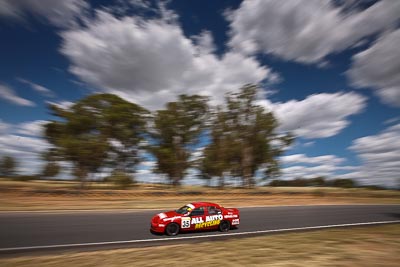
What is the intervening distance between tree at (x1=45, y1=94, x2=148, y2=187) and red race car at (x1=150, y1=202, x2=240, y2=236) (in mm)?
22081

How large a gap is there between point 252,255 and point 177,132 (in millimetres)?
34908

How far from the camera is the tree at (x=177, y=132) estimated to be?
40781 millimetres

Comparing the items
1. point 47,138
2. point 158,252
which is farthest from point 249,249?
point 47,138

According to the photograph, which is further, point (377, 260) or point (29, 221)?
point (29, 221)

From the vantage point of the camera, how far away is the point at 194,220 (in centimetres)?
1127

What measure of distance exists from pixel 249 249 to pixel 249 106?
40.7 m

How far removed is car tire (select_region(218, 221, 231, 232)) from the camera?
38.8 feet

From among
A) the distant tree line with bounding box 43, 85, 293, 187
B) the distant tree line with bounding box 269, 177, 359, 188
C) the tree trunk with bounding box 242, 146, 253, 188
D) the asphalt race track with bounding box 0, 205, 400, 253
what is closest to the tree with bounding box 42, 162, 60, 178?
the distant tree line with bounding box 43, 85, 293, 187

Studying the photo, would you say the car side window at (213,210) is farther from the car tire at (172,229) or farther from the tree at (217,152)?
the tree at (217,152)

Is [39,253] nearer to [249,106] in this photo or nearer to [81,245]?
[81,245]

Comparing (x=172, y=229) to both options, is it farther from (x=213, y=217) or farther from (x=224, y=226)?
(x=224, y=226)

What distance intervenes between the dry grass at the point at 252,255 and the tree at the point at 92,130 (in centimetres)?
2439

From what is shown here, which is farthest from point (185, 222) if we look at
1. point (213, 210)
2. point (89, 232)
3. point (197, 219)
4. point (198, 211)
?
point (89, 232)

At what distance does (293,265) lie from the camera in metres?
6.09
